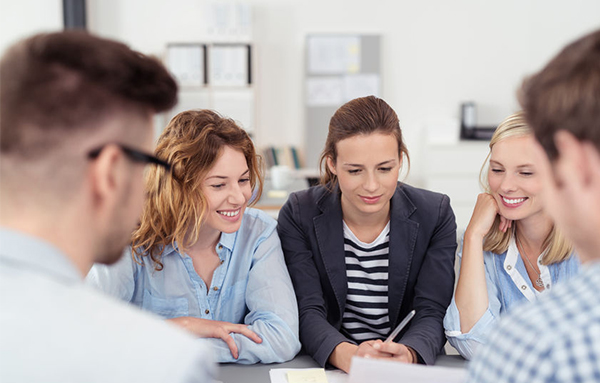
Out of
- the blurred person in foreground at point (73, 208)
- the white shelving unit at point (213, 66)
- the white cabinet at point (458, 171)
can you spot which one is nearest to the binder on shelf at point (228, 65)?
the white shelving unit at point (213, 66)

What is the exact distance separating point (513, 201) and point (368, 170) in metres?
0.42

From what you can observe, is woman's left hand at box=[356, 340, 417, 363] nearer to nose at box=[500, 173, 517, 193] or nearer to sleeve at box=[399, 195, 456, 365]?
sleeve at box=[399, 195, 456, 365]

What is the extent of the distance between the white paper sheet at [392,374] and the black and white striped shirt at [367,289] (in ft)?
2.24

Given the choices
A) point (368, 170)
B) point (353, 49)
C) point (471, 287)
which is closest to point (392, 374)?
point (471, 287)

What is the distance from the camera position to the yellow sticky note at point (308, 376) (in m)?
1.35

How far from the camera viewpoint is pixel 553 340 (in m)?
0.63

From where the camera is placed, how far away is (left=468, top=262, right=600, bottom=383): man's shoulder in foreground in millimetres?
618

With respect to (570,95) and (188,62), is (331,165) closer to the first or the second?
(570,95)

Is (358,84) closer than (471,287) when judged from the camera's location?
No

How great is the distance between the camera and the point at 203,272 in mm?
1685

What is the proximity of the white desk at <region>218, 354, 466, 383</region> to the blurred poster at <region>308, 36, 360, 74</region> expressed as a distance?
166 inches

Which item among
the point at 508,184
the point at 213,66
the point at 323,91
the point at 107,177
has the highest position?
the point at 213,66

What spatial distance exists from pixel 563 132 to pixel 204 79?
4741mm

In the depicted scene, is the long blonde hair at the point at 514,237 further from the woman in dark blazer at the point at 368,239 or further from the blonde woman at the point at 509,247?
the woman in dark blazer at the point at 368,239
